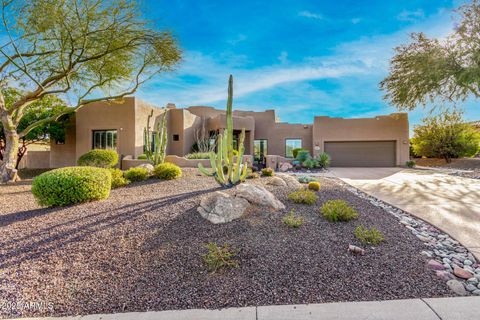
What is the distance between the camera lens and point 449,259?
339 centimetres

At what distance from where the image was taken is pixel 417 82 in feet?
48.4

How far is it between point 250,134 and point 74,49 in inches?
490

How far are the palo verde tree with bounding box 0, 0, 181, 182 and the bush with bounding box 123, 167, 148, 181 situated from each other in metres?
5.65

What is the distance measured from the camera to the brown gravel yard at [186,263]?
2668 millimetres

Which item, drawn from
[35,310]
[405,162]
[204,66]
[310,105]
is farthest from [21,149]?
[405,162]

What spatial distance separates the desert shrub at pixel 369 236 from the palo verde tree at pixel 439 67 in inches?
566

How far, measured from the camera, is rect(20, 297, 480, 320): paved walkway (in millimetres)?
2309

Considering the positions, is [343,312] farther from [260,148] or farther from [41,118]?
[260,148]

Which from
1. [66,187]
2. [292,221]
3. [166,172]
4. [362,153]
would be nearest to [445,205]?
[292,221]

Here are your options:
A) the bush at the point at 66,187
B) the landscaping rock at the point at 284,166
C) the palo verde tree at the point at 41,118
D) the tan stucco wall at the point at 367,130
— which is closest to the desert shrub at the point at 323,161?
the landscaping rock at the point at 284,166

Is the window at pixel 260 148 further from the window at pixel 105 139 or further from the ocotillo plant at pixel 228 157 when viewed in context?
the ocotillo plant at pixel 228 157

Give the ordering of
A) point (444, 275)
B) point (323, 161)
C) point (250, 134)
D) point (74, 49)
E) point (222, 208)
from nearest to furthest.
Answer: point (444, 275), point (222, 208), point (74, 49), point (323, 161), point (250, 134)

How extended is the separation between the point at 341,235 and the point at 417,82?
15.6m

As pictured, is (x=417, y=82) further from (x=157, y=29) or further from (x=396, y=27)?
(x=157, y=29)
